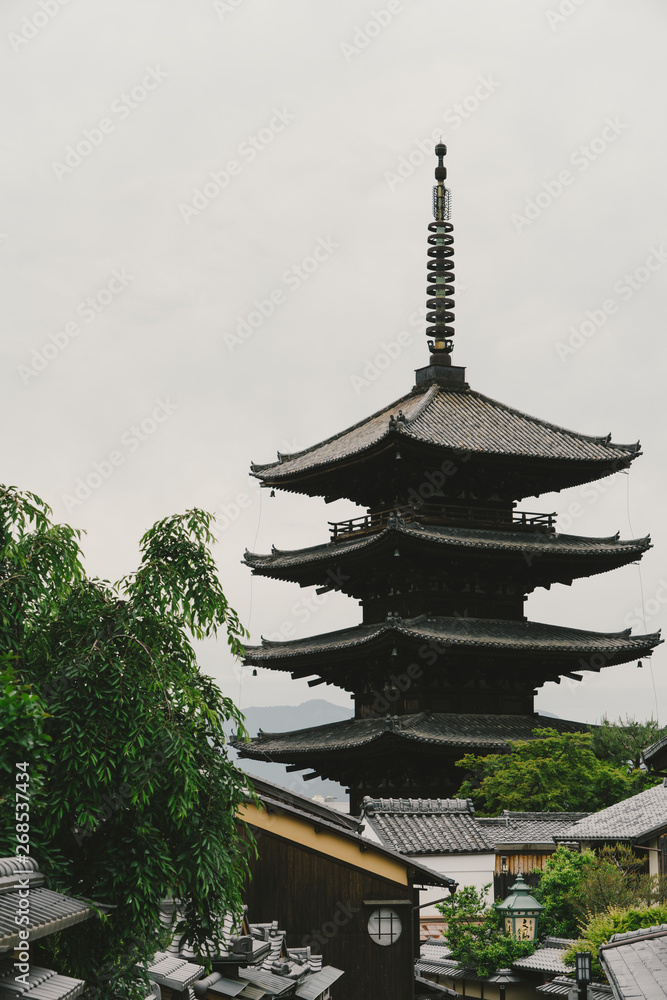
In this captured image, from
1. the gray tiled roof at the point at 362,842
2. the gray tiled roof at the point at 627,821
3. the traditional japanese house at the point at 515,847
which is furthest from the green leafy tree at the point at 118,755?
the traditional japanese house at the point at 515,847

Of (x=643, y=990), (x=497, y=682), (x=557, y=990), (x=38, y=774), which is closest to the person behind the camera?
(x=38, y=774)

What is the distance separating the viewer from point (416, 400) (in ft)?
143

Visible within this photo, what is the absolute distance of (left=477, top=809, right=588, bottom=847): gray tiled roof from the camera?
30.5 metres

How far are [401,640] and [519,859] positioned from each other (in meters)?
8.52

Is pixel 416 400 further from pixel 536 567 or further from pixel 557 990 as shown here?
pixel 557 990

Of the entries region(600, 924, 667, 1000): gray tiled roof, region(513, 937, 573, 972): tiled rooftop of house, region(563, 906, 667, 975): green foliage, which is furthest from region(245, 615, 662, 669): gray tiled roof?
region(600, 924, 667, 1000): gray tiled roof

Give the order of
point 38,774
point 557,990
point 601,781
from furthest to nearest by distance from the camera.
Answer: point 601,781, point 557,990, point 38,774

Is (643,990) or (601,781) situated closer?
(643,990)

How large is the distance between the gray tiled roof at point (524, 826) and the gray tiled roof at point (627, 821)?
0.42 metres

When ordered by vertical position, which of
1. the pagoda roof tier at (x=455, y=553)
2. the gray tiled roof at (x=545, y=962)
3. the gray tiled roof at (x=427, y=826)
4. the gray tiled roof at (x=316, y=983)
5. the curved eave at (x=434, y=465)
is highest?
the curved eave at (x=434, y=465)

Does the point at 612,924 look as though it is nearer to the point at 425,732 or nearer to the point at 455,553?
the point at 425,732

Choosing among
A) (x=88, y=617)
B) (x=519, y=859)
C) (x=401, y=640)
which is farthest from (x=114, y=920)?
(x=401, y=640)

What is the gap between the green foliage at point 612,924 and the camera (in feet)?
71.8

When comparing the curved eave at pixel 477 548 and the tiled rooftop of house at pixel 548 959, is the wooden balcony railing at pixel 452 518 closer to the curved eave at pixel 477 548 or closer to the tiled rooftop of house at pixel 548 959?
the curved eave at pixel 477 548
